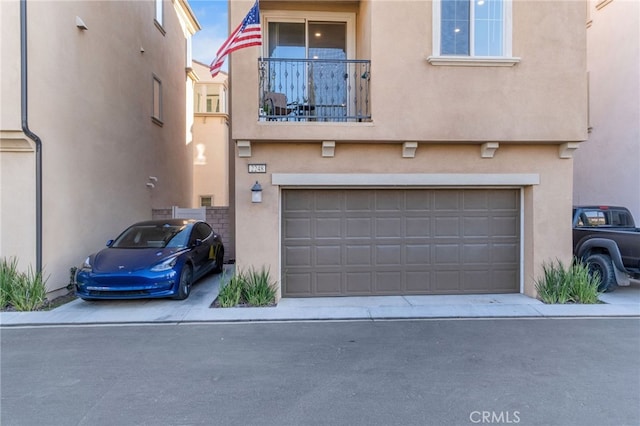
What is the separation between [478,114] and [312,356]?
5.26 metres

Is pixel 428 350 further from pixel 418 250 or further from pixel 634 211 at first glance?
pixel 634 211

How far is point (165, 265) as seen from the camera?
6707 mm

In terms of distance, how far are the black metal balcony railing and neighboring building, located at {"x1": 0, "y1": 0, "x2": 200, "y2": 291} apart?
14.4 feet

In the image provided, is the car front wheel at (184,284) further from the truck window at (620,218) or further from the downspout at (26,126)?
the truck window at (620,218)

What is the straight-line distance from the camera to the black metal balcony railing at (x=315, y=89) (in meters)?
7.23

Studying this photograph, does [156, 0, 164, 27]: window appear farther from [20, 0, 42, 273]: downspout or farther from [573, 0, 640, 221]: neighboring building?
[573, 0, 640, 221]: neighboring building

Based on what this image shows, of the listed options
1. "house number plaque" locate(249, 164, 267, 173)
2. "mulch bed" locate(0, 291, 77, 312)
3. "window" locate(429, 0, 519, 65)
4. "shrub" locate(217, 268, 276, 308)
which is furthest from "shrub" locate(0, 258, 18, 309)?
"window" locate(429, 0, 519, 65)

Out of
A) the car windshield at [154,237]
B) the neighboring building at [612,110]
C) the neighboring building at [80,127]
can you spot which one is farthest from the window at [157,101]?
the neighboring building at [612,110]

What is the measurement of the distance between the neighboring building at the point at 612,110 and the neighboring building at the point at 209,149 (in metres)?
14.7

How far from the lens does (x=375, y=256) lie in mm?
7398

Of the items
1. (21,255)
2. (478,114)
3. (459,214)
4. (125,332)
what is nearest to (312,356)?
(125,332)

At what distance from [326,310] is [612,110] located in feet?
36.7

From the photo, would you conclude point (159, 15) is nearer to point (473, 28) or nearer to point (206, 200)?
point (206, 200)

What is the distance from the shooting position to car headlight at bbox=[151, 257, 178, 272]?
661 centimetres
